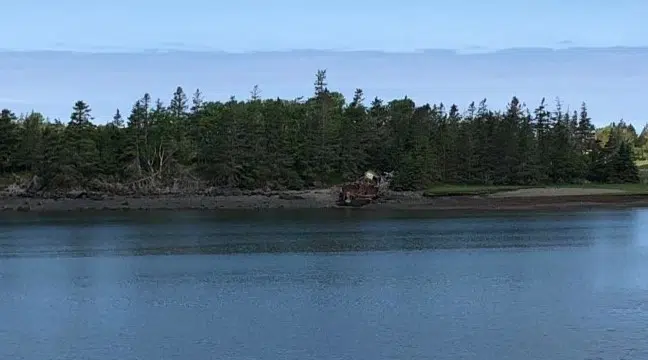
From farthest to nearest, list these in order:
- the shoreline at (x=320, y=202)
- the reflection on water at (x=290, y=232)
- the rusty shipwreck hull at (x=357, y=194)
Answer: the rusty shipwreck hull at (x=357, y=194) < the shoreline at (x=320, y=202) < the reflection on water at (x=290, y=232)

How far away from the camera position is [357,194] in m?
83.6

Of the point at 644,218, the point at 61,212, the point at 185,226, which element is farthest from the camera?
the point at 61,212

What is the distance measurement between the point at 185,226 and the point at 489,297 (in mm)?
35676

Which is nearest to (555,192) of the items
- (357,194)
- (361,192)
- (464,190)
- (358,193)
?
(464,190)

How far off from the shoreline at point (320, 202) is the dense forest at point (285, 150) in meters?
4.03

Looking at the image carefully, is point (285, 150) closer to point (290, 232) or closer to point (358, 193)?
point (358, 193)

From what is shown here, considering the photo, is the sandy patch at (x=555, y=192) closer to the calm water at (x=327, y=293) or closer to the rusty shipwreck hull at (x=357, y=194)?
the rusty shipwreck hull at (x=357, y=194)

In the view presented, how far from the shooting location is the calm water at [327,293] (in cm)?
2262

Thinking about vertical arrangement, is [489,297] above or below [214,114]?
below

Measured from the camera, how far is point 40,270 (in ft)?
128

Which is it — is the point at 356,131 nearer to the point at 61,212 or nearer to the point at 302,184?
the point at 302,184

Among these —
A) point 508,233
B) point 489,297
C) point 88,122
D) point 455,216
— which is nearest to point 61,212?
point 88,122

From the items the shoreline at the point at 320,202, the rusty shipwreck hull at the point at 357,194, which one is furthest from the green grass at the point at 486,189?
the rusty shipwreck hull at the point at 357,194

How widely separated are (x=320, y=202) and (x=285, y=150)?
43.6 ft
